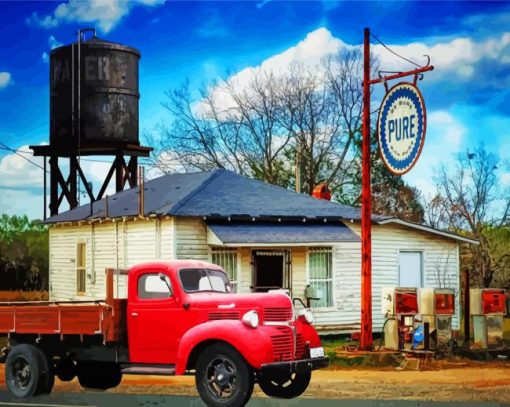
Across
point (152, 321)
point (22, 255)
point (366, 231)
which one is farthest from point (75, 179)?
point (152, 321)

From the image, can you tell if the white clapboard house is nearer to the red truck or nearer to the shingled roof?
the shingled roof

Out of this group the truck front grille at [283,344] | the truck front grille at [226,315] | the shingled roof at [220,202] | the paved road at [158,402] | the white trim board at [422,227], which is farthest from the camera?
the white trim board at [422,227]

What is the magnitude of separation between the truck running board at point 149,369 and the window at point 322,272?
1332cm

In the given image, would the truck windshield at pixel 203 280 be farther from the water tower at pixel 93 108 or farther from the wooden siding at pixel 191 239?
the water tower at pixel 93 108

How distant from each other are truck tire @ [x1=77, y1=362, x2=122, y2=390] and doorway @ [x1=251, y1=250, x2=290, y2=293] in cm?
1062

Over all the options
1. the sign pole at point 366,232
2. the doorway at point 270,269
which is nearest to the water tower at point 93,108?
the doorway at point 270,269

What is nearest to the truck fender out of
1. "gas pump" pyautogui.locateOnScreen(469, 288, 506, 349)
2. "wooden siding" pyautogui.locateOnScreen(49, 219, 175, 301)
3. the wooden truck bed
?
the wooden truck bed

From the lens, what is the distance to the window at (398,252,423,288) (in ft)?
95.1

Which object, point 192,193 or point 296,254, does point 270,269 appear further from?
point 192,193

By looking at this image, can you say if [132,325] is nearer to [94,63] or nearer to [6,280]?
[94,63]

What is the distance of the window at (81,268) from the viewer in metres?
30.3

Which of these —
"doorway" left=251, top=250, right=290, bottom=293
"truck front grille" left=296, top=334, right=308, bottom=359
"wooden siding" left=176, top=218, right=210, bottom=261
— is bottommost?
"truck front grille" left=296, top=334, right=308, bottom=359

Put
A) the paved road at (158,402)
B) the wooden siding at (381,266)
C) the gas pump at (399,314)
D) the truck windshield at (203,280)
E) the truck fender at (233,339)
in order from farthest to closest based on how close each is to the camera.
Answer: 1. the wooden siding at (381,266)
2. the gas pump at (399,314)
3. the truck windshield at (203,280)
4. the paved road at (158,402)
5. the truck fender at (233,339)

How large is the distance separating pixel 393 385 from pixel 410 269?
40.9 feet
